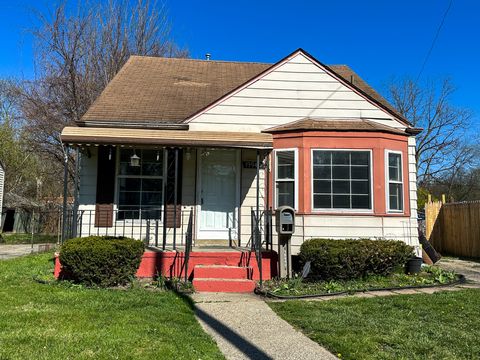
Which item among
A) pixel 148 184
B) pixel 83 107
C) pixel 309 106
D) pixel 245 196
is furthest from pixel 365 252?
pixel 83 107

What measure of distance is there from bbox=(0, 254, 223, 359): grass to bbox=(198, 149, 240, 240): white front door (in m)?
2.94

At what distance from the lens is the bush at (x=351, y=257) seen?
782 cm

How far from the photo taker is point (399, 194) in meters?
9.57

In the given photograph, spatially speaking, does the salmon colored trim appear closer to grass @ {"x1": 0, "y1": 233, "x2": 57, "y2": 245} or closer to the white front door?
the white front door

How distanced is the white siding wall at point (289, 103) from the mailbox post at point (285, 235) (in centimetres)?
260

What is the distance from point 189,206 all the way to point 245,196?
133cm

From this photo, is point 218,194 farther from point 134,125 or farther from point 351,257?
point 351,257

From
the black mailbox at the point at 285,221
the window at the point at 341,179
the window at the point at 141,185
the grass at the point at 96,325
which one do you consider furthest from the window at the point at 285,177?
the grass at the point at 96,325

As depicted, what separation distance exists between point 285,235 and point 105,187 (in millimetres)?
4379

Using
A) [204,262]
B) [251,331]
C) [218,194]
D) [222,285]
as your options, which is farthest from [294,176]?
[251,331]

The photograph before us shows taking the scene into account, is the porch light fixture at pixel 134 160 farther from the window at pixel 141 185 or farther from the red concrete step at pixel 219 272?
the red concrete step at pixel 219 272

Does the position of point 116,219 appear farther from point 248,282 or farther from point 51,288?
point 248,282

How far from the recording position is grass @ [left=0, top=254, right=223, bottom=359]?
158 inches

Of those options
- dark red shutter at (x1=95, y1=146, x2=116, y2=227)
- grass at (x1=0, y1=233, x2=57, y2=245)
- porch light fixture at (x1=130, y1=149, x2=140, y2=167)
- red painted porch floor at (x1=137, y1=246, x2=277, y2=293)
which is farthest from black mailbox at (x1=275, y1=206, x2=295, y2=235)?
grass at (x1=0, y1=233, x2=57, y2=245)
